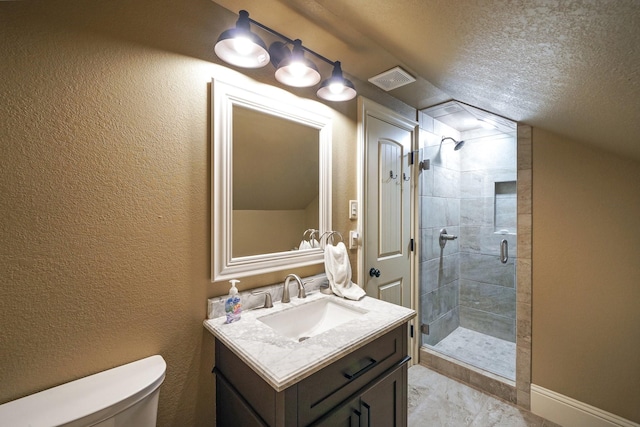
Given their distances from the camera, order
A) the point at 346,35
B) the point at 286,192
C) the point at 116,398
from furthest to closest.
A: the point at 286,192 < the point at 346,35 < the point at 116,398

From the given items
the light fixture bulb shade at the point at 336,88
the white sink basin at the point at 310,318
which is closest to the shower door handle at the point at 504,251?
the white sink basin at the point at 310,318

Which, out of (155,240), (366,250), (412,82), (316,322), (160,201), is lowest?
(316,322)

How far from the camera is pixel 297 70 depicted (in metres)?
1.29

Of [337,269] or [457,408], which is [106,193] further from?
[457,408]

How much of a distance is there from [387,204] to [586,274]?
1.25 meters

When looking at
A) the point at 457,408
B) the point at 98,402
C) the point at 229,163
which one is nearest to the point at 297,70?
the point at 229,163

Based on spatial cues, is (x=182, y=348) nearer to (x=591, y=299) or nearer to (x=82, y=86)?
(x=82, y=86)

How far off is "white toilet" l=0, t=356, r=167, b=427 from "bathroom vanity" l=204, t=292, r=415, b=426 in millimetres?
263

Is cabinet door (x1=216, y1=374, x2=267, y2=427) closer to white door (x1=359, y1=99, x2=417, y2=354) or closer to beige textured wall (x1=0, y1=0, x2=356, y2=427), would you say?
beige textured wall (x1=0, y1=0, x2=356, y2=427)

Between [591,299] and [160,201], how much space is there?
7.77 feet

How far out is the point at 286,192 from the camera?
1.46 m

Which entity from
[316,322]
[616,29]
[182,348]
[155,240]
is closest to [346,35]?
[616,29]

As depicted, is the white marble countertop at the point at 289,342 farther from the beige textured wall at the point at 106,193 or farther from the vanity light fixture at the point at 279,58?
the vanity light fixture at the point at 279,58

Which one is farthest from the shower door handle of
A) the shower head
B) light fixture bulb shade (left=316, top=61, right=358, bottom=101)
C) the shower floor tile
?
light fixture bulb shade (left=316, top=61, right=358, bottom=101)
